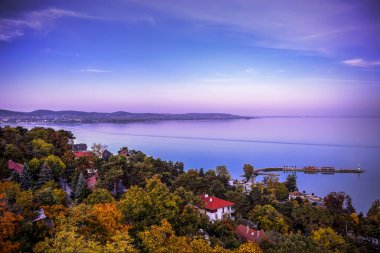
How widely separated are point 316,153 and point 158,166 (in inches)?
1855

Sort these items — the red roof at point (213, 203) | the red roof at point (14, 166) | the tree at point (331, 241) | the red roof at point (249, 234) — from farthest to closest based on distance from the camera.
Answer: the red roof at point (213, 203) < the red roof at point (14, 166) < the red roof at point (249, 234) < the tree at point (331, 241)

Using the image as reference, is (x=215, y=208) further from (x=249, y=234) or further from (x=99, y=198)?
(x=99, y=198)

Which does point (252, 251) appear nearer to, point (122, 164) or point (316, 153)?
point (122, 164)

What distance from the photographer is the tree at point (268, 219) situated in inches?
762

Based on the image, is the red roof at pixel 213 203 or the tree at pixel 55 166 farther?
the red roof at pixel 213 203

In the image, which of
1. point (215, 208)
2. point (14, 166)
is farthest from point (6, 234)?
point (215, 208)

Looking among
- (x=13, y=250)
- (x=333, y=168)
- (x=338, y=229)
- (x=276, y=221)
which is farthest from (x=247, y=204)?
(x=333, y=168)

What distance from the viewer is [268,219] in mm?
19656

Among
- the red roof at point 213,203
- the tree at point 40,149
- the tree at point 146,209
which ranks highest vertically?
the tree at point 40,149

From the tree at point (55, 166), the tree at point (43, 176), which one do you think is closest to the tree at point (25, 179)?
the tree at point (43, 176)

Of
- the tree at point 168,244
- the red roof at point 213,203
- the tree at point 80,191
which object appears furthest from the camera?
the red roof at point 213,203

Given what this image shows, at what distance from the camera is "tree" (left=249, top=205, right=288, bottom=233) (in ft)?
63.5

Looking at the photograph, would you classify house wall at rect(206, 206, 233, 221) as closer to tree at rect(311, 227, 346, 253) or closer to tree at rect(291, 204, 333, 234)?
tree at rect(291, 204, 333, 234)

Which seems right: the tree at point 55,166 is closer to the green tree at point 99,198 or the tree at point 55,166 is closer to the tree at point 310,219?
the green tree at point 99,198
